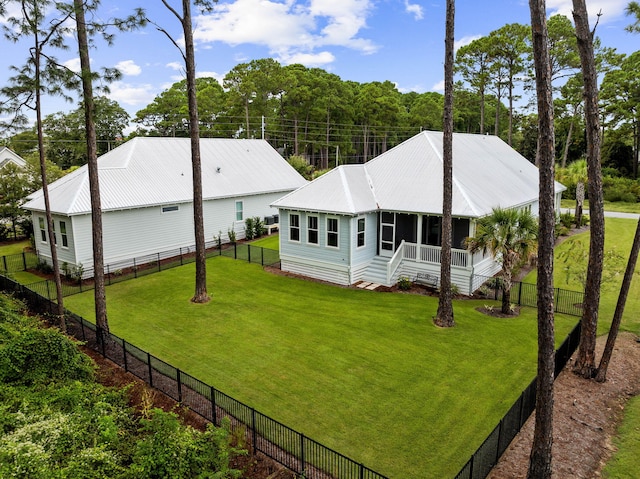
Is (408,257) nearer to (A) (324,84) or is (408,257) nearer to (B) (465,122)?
(A) (324,84)

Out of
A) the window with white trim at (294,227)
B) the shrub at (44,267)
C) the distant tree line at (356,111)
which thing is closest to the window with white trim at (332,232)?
the window with white trim at (294,227)

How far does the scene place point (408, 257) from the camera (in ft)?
66.7

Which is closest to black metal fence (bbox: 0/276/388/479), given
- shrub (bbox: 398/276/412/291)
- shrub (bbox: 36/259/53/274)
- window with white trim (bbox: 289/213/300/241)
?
shrub (bbox: 36/259/53/274)

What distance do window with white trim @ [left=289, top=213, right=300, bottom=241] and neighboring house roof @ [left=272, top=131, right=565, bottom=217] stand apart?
2.09 ft

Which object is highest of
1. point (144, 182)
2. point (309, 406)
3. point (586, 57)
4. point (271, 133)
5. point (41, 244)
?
point (271, 133)

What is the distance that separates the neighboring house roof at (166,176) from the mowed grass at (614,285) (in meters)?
19.2

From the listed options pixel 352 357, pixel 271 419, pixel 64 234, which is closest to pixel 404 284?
pixel 352 357

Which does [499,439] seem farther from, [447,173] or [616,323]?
[447,173]

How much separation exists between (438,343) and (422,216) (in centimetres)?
744

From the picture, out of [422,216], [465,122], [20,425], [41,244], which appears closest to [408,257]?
[422,216]

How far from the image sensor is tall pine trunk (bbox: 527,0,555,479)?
22.8 ft

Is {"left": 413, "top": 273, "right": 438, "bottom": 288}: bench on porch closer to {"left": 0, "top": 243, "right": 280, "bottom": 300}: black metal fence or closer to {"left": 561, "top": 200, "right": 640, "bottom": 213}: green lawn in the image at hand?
{"left": 0, "top": 243, "right": 280, "bottom": 300}: black metal fence

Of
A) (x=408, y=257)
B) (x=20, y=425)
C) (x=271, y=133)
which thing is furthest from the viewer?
(x=271, y=133)

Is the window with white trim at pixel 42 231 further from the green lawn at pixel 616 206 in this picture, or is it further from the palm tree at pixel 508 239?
the green lawn at pixel 616 206
